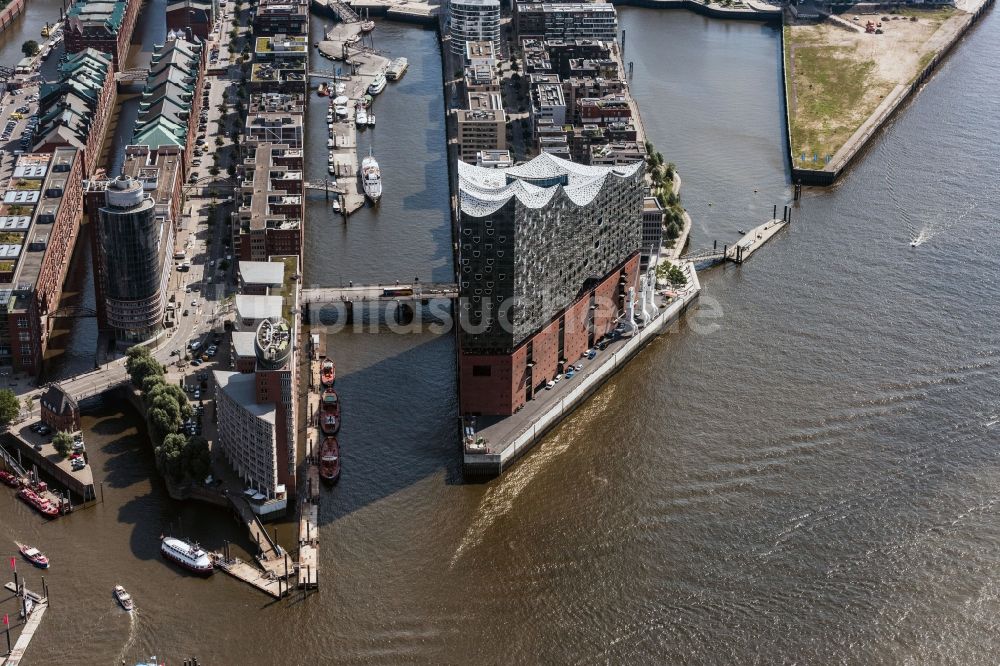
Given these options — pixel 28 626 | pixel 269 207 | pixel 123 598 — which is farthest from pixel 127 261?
pixel 28 626

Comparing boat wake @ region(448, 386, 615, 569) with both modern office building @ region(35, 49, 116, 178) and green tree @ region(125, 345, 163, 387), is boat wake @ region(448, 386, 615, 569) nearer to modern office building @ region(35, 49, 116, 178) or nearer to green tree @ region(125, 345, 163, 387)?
green tree @ region(125, 345, 163, 387)

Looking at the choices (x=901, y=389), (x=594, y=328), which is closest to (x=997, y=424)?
(x=901, y=389)

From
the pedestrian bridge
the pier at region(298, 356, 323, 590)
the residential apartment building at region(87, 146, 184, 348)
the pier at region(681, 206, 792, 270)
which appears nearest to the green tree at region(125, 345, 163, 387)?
the residential apartment building at region(87, 146, 184, 348)

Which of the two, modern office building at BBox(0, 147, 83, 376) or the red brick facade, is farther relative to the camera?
modern office building at BBox(0, 147, 83, 376)

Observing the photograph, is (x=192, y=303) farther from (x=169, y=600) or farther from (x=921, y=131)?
(x=921, y=131)

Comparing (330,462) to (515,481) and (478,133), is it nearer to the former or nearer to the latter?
(515,481)

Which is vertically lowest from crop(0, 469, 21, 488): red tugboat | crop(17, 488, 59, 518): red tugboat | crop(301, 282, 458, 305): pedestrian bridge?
crop(17, 488, 59, 518): red tugboat

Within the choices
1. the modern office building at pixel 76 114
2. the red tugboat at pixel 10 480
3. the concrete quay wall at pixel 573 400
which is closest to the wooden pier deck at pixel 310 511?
the concrete quay wall at pixel 573 400
